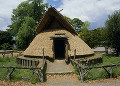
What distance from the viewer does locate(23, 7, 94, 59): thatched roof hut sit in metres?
13.0

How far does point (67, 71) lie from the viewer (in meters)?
9.92

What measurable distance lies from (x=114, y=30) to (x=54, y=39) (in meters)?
12.9

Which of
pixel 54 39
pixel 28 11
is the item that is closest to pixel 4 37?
pixel 28 11

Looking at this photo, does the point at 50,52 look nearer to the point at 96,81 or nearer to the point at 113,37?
the point at 96,81

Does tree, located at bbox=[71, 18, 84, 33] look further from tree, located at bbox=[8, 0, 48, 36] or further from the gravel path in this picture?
the gravel path

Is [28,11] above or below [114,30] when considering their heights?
above

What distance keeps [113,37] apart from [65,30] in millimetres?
10139

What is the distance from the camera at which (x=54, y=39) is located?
1331 cm

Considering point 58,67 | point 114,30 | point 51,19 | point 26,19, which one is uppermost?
point 26,19

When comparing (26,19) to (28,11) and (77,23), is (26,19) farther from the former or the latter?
(77,23)

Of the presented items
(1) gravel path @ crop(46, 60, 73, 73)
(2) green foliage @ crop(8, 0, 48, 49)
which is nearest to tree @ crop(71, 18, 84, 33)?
(2) green foliage @ crop(8, 0, 48, 49)

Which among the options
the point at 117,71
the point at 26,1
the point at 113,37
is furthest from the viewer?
the point at 26,1

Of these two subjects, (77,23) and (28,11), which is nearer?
(28,11)

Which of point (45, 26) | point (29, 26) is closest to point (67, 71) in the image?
point (45, 26)
